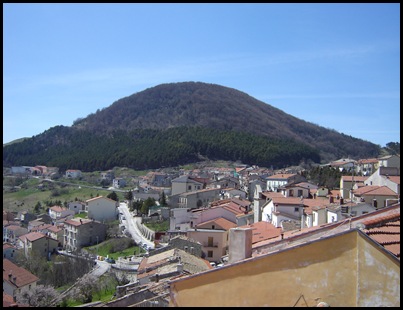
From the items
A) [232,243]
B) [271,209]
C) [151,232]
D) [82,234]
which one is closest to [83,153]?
[82,234]

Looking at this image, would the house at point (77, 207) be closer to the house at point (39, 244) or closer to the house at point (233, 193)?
the house at point (39, 244)

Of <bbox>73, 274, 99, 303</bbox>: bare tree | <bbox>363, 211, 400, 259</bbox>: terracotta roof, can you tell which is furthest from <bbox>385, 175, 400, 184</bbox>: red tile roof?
<bbox>363, 211, 400, 259</bbox>: terracotta roof

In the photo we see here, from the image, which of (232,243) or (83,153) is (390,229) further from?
(83,153)

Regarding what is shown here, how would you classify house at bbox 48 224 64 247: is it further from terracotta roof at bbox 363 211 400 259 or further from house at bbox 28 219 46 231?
terracotta roof at bbox 363 211 400 259

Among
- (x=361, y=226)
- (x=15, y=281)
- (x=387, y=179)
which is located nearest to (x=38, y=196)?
(x=15, y=281)

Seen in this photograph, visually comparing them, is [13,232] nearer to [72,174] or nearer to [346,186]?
[346,186]

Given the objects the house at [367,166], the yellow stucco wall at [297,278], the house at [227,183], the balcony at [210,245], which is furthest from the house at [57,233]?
the yellow stucco wall at [297,278]
